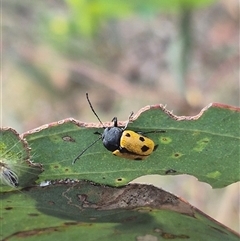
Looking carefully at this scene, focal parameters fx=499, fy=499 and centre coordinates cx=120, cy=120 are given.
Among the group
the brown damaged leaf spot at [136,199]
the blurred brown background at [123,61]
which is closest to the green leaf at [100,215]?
the brown damaged leaf spot at [136,199]

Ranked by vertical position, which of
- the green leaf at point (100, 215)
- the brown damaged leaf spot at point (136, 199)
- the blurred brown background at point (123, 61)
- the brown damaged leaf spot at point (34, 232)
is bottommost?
the brown damaged leaf spot at point (34, 232)

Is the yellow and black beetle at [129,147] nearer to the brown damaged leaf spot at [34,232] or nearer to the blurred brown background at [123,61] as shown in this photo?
the brown damaged leaf spot at [34,232]

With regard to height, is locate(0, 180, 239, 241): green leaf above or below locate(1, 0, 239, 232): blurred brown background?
below

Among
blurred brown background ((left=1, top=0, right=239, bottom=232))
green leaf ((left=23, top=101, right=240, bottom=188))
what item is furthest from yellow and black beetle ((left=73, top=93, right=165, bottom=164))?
blurred brown background ((left=1, top=0, right=239, bottom=232))

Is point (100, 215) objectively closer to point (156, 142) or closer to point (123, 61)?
point (156, 142)

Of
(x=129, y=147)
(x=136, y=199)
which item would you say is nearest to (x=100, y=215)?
(x=136, y=199)

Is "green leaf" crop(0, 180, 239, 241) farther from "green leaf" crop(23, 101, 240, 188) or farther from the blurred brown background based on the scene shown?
the blurred brown background

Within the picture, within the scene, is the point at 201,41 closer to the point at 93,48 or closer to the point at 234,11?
the point at 234,11
